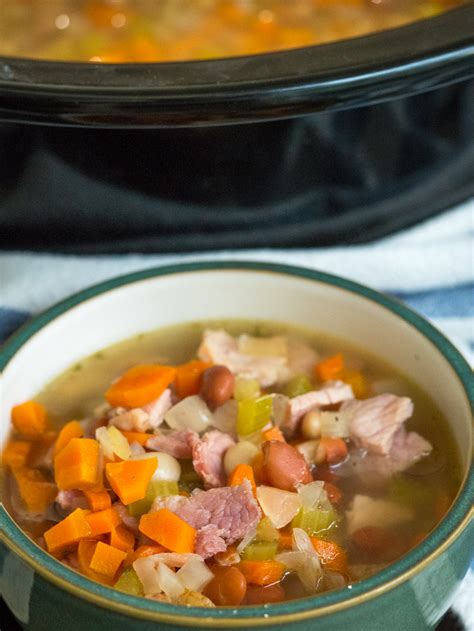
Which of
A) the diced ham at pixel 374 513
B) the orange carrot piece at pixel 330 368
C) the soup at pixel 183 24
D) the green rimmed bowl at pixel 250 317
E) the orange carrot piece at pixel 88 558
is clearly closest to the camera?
the green rimmed bowl at pixel 250 317

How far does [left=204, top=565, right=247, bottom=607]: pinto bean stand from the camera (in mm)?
971

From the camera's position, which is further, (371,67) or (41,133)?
(41,133)

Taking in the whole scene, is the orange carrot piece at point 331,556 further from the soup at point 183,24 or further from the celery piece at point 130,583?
the soup at point 183,24

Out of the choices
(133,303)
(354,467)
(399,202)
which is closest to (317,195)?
(399,202)

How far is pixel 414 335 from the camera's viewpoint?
4.17 ft

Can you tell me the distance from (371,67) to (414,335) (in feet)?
1.10

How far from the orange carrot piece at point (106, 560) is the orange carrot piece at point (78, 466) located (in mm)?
94

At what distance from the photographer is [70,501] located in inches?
43.1

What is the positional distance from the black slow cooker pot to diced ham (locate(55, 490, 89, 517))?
40cm

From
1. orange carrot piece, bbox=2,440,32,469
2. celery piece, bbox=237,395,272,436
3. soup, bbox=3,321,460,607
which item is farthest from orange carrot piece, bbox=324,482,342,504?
orange carrot piece, bbox=2,440,32,469

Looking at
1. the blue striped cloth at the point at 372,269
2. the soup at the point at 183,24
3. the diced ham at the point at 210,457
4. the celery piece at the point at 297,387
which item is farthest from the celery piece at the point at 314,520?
the soup at the point at 183,24

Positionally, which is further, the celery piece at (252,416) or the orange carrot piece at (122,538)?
the celery piece at (252,416)

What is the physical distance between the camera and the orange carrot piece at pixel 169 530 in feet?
3.31

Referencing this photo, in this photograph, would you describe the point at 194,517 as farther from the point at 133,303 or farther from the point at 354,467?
the point at 133,303
